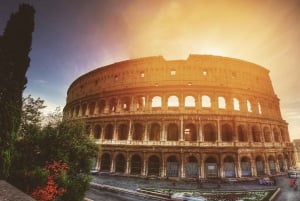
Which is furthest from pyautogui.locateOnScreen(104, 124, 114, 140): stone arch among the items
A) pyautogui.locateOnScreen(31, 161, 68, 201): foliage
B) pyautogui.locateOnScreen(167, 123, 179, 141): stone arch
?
pyautogui.locateOnScreen(31, 161, 68, 201): foliage

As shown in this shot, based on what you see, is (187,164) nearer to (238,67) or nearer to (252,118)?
(252,118)

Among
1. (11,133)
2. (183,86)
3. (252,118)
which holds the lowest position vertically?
(11,133)

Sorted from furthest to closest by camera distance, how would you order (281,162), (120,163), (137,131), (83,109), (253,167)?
1. (83,109)
2. (281,162)
3. (137,131)
4. (120,163)
5. (253,167)

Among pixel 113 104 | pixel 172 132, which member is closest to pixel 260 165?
pixel 172 132

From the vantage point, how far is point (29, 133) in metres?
13.7

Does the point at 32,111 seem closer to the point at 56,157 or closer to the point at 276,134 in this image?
the point at 56,157

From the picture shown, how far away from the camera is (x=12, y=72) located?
12078 millimetres

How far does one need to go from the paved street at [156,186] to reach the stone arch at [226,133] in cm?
564

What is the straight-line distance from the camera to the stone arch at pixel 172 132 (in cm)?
2630

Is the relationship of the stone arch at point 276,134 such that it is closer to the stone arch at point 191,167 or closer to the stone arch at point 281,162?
the stone arch at point 281,162

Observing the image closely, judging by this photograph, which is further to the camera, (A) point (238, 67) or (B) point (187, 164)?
(A) point (238, 67)

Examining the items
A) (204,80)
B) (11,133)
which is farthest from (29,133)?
(204,80)

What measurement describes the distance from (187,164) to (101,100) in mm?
15880

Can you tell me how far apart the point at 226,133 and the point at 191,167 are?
692cm
